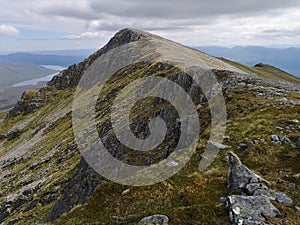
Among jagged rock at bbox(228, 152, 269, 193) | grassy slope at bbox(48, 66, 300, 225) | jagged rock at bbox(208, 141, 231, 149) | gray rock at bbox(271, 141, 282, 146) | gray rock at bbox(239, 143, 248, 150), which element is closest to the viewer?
grassy slope at bbox(48, 66, 300, 225)

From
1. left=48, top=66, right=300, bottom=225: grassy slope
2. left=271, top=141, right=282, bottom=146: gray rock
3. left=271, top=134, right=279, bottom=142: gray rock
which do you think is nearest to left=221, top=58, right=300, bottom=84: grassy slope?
left=271, top=134, right=279, bottom=142: gray rock

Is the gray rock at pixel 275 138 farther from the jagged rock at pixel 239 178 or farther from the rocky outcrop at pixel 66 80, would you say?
the rocky outcrop at pixel 66 80

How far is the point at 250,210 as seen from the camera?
14094 millimetres

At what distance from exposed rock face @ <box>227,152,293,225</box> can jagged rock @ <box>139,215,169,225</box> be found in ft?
11.3

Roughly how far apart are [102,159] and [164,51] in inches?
2555

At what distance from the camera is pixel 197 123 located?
32.6m

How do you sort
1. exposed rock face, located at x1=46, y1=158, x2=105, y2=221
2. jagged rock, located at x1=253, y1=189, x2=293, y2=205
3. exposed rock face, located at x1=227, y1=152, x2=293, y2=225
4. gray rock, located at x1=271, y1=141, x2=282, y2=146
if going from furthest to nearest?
1. exposed rock face, located at x1=46, y1=158, x2=105, y2=221
2. gray rock, located at x1=271, y1=141, x2=282, y2=146
3. jagged rock, located at x1=253, y1=189, x2=293, y2=205
4. exposed rock face, located at x1=227, y1=152, x2=293, y2=225

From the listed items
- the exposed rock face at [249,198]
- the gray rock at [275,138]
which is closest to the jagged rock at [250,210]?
the exposed rock face at [249,198]

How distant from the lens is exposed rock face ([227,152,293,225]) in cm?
1370

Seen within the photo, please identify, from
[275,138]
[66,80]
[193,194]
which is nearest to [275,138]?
[275,138]

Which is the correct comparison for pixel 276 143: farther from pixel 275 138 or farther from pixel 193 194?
pixel 193 194

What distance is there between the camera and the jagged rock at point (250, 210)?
13.5 metres

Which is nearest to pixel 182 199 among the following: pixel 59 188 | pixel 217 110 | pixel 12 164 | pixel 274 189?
pixel 274 189

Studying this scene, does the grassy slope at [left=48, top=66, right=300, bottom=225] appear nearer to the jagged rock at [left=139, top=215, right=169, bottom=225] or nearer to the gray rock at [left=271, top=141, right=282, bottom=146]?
the jagged rock at [left=139, top=215, right=169, bottom=225]
